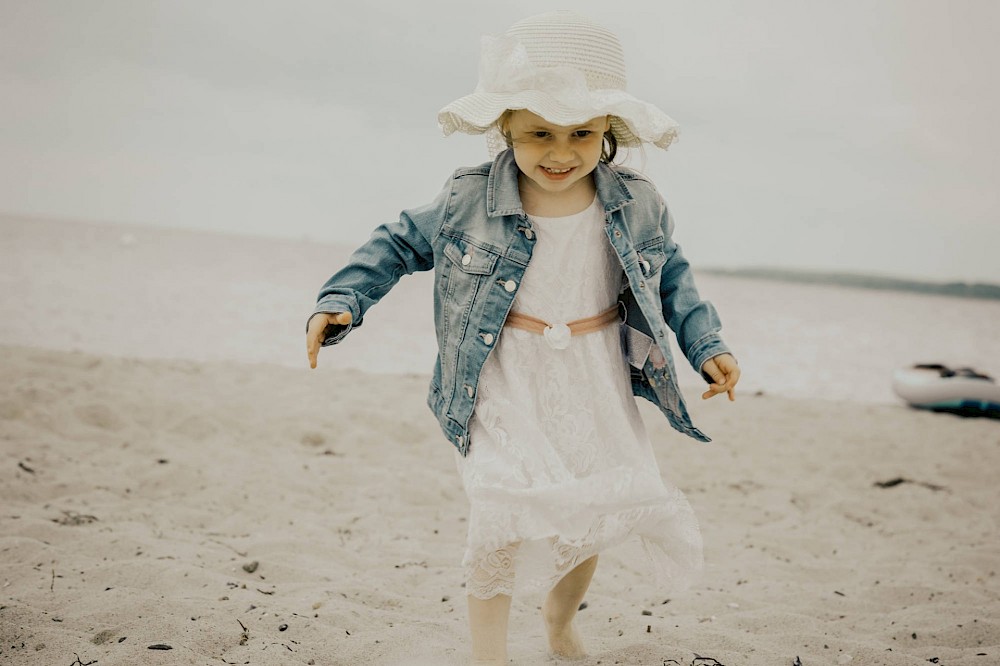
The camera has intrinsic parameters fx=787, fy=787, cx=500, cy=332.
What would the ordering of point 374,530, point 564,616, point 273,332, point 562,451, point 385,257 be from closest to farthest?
point 562,451, point 385,257, point 564,616, point 374,530, point 273,332

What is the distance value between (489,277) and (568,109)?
489mm

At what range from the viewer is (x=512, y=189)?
2.20m

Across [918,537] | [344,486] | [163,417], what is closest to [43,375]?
[163,417]

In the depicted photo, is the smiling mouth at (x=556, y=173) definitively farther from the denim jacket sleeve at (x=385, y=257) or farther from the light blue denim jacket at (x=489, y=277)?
the denim jacket sleeve at (x=385, y=257)

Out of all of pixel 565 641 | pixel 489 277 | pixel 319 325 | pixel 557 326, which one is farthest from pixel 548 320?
pixel 565 641

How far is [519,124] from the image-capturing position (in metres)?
Result: 2.12

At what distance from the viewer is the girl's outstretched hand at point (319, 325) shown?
2029mm

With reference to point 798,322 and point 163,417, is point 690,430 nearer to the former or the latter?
point 163,417

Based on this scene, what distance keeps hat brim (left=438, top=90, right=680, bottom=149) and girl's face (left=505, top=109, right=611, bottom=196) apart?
57 mm

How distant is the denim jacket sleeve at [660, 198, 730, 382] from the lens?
222 centimetres

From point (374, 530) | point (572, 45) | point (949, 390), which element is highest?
point (572, 45)

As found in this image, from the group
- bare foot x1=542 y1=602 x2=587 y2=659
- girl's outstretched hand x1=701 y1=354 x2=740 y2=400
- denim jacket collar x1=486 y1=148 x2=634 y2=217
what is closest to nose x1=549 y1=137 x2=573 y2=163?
denim jacket collar x1=486 y1=148 x2=634 y2=217

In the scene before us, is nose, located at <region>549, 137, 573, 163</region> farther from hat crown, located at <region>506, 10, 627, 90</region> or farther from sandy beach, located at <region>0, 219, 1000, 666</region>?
sandy beach, located at <region>0, 219, 1000, 666</region>

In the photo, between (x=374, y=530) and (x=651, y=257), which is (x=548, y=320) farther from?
(x=374, y=530)
